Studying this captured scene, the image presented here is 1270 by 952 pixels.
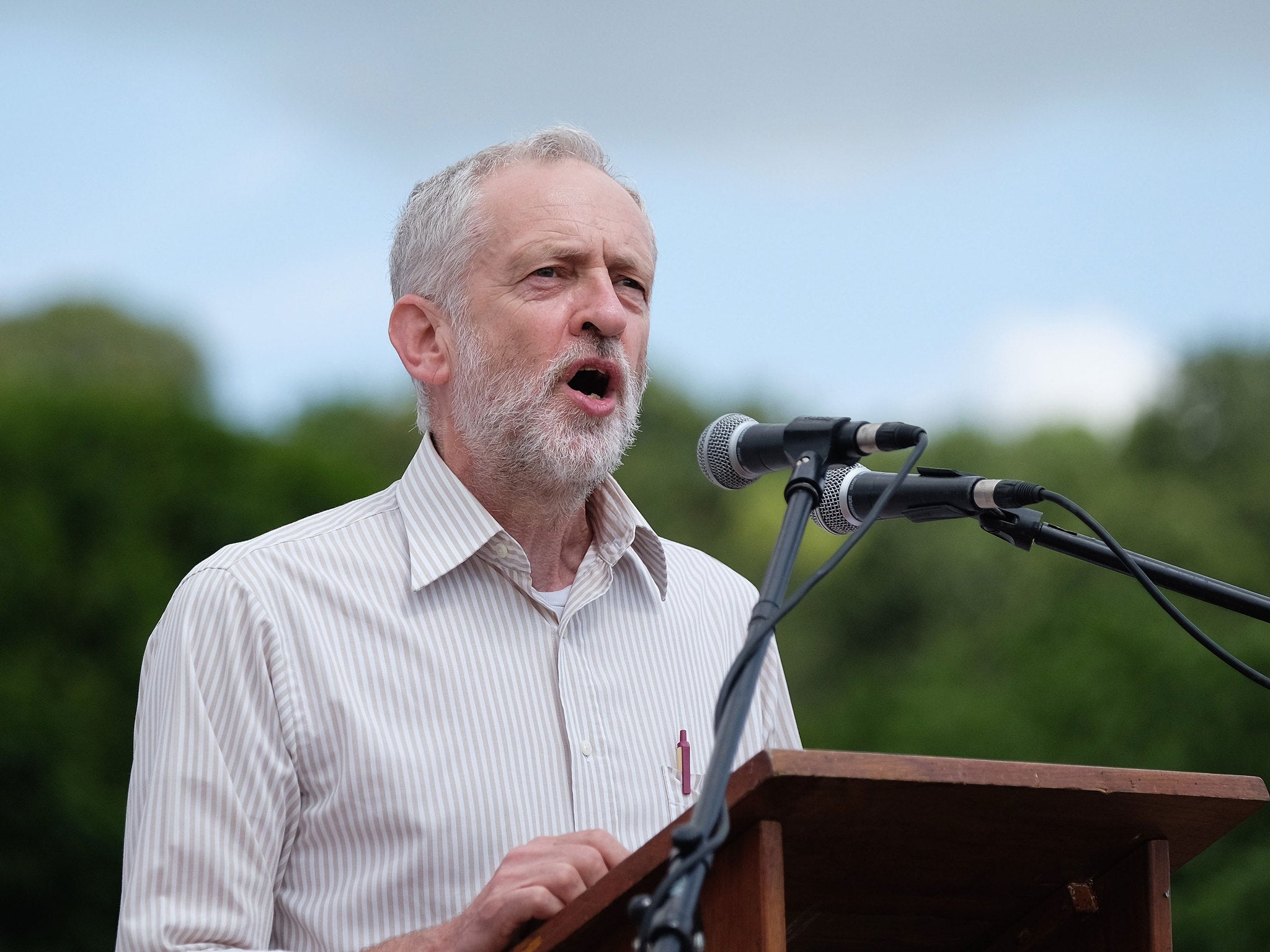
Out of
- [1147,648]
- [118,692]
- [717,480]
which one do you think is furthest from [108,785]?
[717,480]

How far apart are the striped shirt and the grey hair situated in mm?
488

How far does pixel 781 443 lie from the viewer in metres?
2.38

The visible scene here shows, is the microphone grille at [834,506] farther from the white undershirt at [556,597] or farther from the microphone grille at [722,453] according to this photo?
the white undershirt at [556,597]

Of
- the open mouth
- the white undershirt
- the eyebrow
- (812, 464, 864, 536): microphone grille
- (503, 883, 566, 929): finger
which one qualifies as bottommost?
(503, 883, 566, 929): finger

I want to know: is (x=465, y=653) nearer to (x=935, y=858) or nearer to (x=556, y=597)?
(x=556, y=597)

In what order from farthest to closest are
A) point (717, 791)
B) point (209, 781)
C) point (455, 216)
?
point (455, 216) < point (209, 781) < point (717, 791)

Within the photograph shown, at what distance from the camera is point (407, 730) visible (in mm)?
2809

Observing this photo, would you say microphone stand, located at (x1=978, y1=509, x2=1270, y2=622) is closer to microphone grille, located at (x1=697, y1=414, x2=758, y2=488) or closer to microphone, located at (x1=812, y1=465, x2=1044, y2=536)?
microphone, located at (x1=812, y1=465, x2=1044, y2=536)

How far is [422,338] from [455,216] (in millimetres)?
306

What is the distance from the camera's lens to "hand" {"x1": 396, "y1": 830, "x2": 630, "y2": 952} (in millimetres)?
2182

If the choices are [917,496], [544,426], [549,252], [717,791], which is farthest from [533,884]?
[549,252]

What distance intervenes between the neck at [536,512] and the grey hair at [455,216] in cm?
31

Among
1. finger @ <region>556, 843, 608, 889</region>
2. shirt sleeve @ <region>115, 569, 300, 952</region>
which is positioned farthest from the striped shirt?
finger @ <region>556, 843, 608, 889</region>

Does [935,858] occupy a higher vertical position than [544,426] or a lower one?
lower
